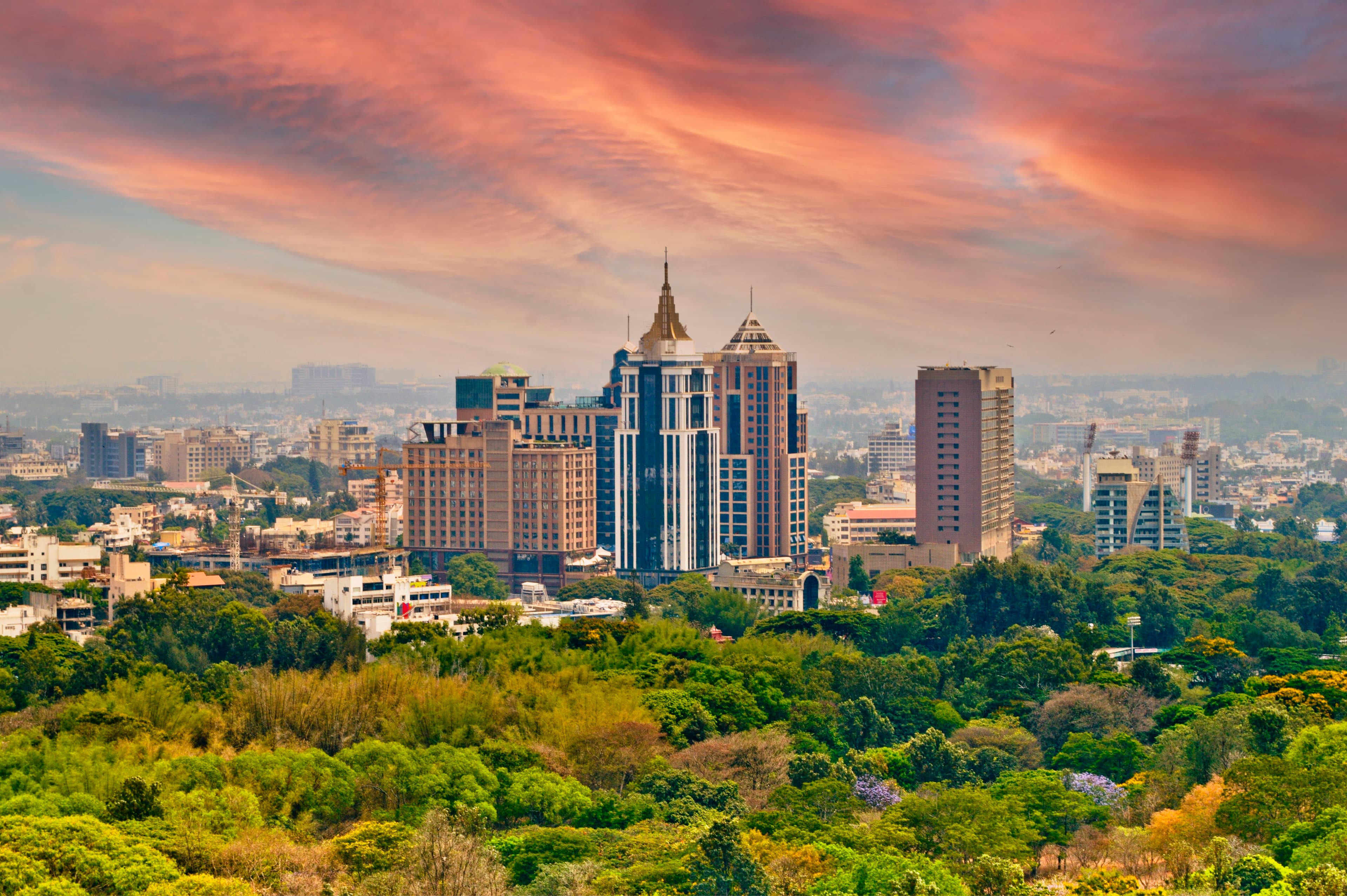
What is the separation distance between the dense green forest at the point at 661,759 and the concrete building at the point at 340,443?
97.4m

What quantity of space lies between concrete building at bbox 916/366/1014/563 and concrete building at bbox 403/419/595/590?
1394cm

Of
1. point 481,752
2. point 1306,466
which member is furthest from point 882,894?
point 1306,466

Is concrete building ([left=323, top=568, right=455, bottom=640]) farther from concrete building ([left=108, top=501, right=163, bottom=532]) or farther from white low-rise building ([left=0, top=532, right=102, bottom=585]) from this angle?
concrete building ([left=108, top=501, right=163, bottom=532])

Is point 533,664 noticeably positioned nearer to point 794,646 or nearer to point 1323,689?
point 794,646

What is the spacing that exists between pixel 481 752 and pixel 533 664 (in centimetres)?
790

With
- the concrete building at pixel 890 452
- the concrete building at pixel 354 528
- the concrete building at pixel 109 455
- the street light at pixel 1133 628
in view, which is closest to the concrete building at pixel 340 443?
the concrete building at pixel 109 455

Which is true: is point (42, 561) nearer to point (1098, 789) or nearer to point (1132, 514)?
point (1098, 789)

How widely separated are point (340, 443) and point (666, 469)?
8329 centimetres

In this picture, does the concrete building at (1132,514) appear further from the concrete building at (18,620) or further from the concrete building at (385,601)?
the concrete building at (18,620)

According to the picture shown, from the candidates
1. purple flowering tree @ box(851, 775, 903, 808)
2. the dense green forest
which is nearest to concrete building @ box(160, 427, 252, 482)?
the dense green forest

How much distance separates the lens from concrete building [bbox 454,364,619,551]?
252 feet

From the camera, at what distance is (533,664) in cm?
3869

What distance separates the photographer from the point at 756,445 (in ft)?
Result: 248

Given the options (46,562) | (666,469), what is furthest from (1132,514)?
(46,562)
